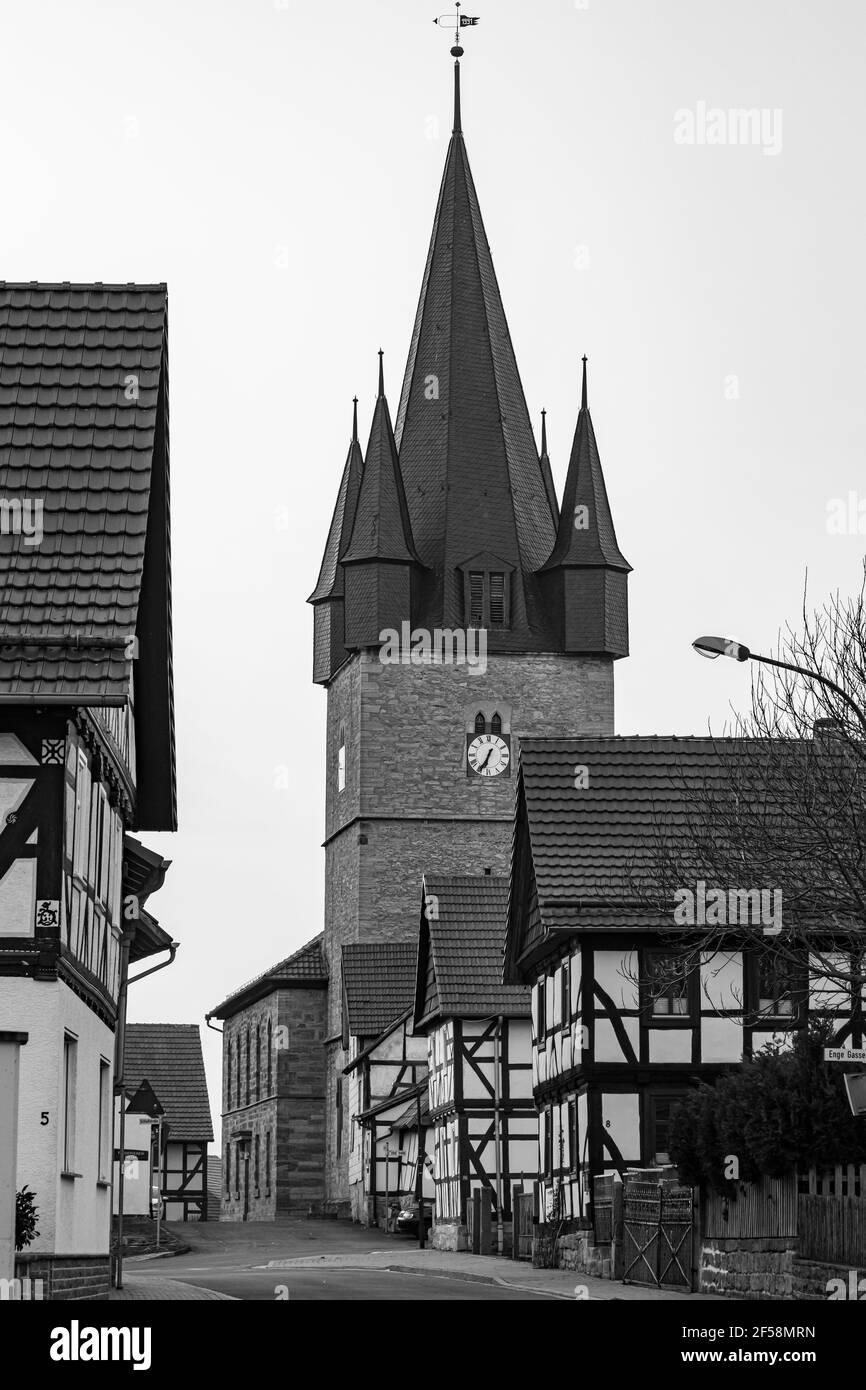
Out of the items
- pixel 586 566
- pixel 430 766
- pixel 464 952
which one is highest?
pixel 586 566

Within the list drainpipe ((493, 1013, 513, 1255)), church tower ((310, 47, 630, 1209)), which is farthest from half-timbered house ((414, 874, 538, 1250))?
church tower ((310, 47, 630, 1209))

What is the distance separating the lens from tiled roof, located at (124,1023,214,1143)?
69938 mm

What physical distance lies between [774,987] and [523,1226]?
24.3 feet

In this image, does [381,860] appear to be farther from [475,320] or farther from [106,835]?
[106,835]

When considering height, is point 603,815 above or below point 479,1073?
above

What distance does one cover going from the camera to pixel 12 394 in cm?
1866

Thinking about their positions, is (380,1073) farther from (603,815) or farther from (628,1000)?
(628,1000)

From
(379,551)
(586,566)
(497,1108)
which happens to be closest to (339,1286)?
(497,1108)

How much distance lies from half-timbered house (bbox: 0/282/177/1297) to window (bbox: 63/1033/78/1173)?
0.06ft

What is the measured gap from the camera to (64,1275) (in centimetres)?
1744

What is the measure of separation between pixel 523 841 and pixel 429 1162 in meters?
17.2

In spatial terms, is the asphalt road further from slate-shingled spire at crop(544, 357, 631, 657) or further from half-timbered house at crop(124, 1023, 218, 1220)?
slate-shingled spire at crop(544, 357, 631, 657)

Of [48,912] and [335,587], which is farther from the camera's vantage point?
[335,587]

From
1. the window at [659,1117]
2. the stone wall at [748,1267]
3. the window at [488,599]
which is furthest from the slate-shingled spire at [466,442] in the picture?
the stone wall at [748,1267]
